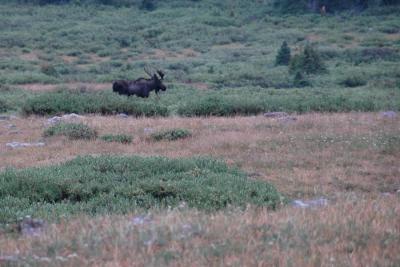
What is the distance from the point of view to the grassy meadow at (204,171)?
228 inches

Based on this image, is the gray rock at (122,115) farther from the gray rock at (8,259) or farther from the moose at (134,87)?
the gray rock at (8,259)

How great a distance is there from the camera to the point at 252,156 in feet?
43.4

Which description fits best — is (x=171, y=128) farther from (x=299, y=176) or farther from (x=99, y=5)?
(x=99, y=5)

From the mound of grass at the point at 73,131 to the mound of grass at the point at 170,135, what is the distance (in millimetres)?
1446

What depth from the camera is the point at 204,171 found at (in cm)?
1038

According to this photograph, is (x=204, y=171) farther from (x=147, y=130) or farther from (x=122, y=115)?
(x=122, y=115)

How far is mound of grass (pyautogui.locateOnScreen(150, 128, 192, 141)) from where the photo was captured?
49.6ft

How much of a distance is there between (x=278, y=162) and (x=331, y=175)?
1285mm

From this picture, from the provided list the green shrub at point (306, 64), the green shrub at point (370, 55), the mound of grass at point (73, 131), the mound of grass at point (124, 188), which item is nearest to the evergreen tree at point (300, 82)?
the green shrub at point (306, 64)

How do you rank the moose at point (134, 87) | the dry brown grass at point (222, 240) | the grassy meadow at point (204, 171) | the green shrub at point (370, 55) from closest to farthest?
1. the dry brown grass at point (222, 240)
2. the grassy meadow at point (204, 171)
3. the moose at point (134, 87)
4. the green shrub at point (370, 55)

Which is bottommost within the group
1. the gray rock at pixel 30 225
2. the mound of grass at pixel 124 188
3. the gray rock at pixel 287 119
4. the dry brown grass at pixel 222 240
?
the gray rock at pixel 287 119

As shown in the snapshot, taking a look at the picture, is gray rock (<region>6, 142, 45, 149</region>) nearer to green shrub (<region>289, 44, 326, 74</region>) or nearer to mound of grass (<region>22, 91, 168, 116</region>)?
mound of grass (<region>22, 91, 168, 116</region>)

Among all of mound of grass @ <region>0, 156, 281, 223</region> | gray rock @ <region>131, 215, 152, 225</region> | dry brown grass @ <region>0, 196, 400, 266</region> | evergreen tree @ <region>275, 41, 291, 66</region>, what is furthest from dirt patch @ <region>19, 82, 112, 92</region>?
dry brown grass @ <region>0, 196, 400, 266</region>

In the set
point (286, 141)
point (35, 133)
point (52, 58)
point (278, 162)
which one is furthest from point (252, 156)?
point (52, 58)
